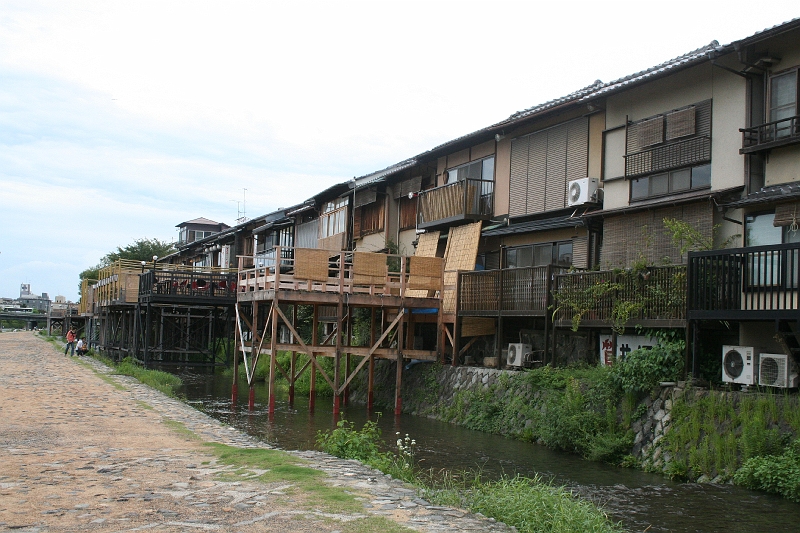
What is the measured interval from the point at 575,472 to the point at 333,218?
2477cm

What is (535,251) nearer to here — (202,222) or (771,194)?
(771,194)

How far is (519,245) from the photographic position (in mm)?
24094

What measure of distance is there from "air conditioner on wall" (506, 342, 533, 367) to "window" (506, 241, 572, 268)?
2946 mm

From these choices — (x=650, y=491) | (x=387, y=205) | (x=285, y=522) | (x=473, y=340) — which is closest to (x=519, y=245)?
(x=473, y=340)

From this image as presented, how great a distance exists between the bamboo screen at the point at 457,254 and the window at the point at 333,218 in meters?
10.0

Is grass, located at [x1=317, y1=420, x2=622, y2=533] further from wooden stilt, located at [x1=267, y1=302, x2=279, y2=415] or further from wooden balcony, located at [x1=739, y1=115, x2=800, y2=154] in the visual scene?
wooden stilt, located at [x1=267, y1=302, x2=279, y2=415]

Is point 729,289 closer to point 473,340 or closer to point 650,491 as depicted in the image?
point 650,491

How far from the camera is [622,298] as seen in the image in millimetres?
17062

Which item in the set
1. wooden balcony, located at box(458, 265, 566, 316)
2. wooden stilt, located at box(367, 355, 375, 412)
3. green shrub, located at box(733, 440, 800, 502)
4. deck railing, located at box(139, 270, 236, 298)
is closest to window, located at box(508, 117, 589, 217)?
wooden balcony, located at box(458, 265, 566, 316)

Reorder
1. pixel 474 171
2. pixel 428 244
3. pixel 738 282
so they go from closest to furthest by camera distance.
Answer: pixel 738 282, pixel 474 171, pixel 428 244

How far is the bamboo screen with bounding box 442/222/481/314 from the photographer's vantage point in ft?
80.8

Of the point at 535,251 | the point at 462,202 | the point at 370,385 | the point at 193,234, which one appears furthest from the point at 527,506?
the point at 193,234

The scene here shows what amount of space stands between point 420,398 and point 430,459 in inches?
328

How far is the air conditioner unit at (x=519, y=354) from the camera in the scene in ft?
67.6
